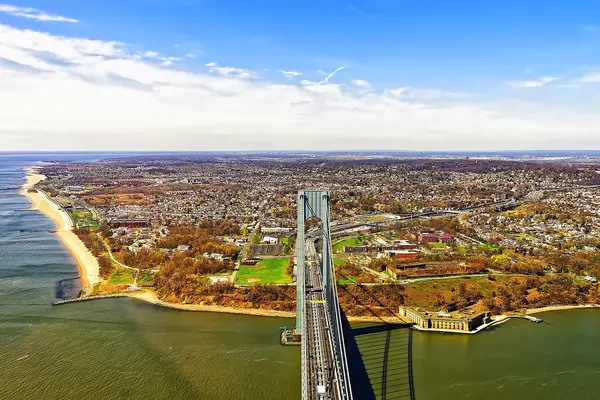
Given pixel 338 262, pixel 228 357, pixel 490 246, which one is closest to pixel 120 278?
pixel 228 357

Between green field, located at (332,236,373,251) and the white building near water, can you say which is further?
the white building near water

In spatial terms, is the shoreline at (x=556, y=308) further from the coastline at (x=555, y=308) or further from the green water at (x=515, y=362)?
the green water at (x=515, y=362)

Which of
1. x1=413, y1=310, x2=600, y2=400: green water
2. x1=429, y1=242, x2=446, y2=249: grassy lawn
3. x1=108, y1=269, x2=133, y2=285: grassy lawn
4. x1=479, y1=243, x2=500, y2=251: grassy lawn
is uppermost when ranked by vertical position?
x1=479, y1=243, x2=500, y2=251: grassy lawn

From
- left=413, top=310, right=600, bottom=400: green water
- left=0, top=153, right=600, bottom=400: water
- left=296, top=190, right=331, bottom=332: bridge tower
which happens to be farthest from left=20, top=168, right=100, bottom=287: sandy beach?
left=413, top=310, right=600, bottom=400: green water

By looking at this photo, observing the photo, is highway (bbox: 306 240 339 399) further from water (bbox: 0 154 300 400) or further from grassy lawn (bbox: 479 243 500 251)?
grassy lawn (bbox: 479 243 500 251)

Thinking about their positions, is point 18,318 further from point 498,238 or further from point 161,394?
point 498,238

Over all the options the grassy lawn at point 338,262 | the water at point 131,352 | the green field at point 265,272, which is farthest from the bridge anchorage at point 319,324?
the grassy lawn at point 338,262
